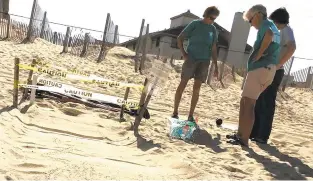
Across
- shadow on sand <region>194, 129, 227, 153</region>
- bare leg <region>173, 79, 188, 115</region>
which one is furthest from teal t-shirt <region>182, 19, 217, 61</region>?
shadow on sand <region>194, 129, 227, 153</region>

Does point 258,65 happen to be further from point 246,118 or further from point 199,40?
point 199,40

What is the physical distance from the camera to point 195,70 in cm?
456

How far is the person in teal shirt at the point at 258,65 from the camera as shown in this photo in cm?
346

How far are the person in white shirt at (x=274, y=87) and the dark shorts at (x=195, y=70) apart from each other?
0.84 metres

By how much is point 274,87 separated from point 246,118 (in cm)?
66

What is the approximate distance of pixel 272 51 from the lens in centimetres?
352

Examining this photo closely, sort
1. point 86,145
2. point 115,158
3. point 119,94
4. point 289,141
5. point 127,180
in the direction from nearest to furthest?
point 127,180, point 115,158, point 86,145, point 289,141, point 119,94

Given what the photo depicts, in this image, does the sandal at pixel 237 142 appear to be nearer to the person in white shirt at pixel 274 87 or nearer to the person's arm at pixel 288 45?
the person in white shirt at pixel 274 87

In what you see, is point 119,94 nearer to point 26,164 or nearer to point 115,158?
point 115,158

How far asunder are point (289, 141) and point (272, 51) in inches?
54.3

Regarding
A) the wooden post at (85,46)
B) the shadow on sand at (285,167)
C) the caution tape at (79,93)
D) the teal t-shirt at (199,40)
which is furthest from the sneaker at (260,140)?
the wooden post at (85,46)

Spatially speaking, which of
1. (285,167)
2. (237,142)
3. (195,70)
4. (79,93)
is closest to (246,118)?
(237,142)

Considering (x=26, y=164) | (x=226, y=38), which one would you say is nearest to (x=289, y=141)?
(x=26, y=164)

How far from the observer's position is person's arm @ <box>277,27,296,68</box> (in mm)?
3779
